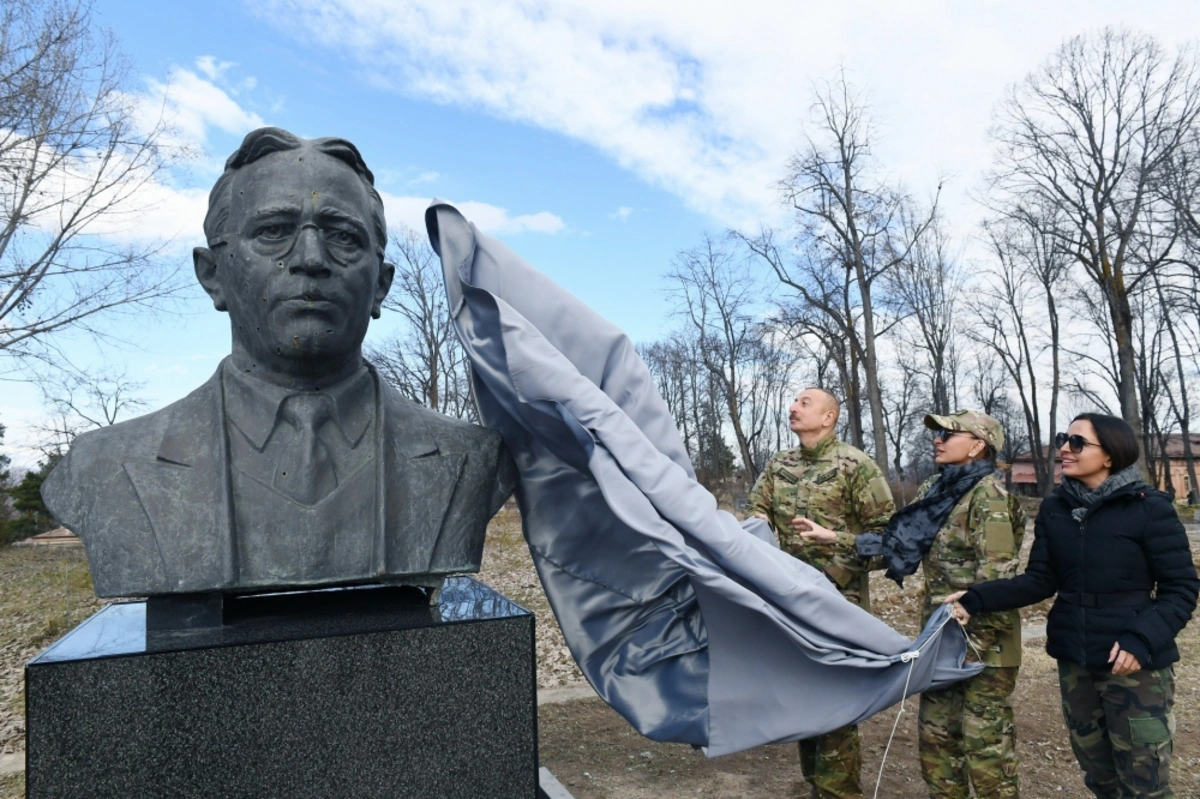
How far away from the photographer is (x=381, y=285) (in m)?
2.79

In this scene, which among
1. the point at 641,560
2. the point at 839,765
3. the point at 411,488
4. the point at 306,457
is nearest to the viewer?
the point at 306,457

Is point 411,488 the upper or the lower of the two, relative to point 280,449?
lower

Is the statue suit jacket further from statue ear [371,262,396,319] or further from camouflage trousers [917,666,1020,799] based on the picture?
camouflage trousers [917,666,1020,799]

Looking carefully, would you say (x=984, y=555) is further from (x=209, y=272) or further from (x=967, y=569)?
(x=209, y=272)

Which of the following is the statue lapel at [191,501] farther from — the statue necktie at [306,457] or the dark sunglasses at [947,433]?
the dark sunglasses at [947,433]

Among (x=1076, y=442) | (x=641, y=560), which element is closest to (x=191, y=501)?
(x=641, y=560)

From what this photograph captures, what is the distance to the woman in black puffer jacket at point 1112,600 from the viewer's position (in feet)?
10.8

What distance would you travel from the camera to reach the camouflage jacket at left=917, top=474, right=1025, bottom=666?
3578mm

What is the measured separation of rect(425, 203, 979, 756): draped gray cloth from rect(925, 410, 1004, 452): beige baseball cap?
1.06 metres

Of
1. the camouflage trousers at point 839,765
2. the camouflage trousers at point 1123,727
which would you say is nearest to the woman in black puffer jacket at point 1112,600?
the camouflage trousers at point 1123,727

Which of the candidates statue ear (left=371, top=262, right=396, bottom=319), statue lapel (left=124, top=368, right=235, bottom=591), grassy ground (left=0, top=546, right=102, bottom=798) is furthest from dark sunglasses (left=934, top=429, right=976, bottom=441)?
grassy ground (left=0, top=546, right=102, bottom=798)

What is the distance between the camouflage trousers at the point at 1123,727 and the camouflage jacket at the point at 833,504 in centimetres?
103

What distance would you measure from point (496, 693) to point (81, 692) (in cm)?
110

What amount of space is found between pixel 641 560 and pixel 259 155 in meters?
1.83
